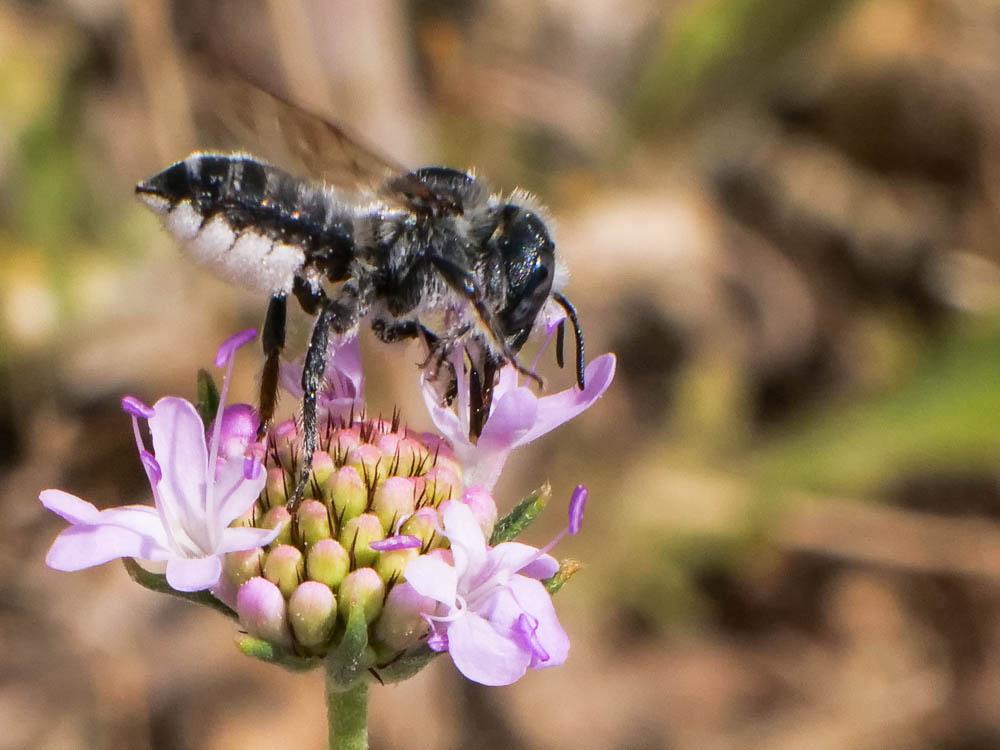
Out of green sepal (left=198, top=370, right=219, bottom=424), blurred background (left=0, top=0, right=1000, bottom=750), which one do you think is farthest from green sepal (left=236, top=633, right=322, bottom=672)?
blurred background (left=0, top=0, right=1000, bottom=750)

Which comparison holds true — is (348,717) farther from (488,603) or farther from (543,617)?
(543,617)

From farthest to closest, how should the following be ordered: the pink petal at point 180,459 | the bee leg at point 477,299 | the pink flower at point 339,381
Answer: the pink flower at point 339,381
the bee leg at point 477,299
the pink petal at point 180,459

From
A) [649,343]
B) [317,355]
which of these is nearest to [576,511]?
[317,355]

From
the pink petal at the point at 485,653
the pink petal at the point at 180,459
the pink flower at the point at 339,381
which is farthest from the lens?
the pink flower at the point at 339,381

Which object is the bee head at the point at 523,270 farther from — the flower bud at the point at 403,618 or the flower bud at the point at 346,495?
the flower bud at the point at 403,618

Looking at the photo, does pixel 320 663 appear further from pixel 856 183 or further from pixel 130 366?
pixel 856 183

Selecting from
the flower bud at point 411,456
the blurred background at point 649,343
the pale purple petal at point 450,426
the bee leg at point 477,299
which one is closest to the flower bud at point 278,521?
the flower bud at point 411,456
